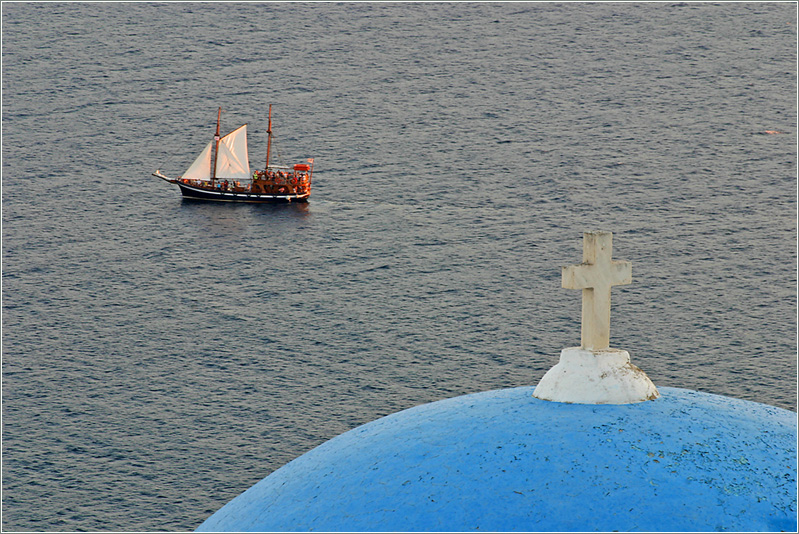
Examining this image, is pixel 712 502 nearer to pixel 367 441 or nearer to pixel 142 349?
pixel 367 441

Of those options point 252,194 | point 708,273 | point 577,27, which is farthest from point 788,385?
point 577,27

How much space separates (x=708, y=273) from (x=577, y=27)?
83.8 meters

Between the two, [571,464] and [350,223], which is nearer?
[571,464]

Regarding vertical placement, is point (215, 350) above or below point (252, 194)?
below

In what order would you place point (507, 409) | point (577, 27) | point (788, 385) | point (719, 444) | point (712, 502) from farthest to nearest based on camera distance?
point (577, 27) < point (788, 385) < point (507, 409) < point (719, 444) < point (712, 502)

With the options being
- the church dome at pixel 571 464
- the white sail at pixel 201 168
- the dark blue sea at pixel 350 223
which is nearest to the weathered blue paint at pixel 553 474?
the church dome at pixel 571 464

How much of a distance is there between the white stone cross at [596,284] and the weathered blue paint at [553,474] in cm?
60

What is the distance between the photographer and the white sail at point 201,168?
396 ft

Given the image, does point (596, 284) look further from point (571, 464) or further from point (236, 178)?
point (236, 178)

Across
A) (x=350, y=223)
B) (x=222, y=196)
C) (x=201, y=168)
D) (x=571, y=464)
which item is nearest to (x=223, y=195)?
(x=222, y=196)

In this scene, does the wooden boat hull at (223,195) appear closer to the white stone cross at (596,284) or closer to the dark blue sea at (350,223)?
the dark blue sea at (350,223)

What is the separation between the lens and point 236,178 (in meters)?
126

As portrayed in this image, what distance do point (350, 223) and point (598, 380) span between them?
330 ft

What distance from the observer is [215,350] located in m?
81.4
